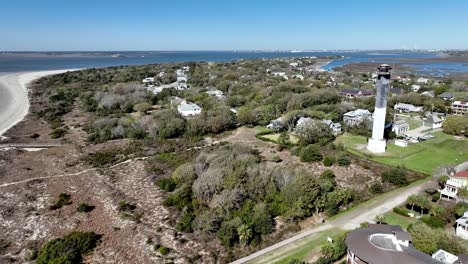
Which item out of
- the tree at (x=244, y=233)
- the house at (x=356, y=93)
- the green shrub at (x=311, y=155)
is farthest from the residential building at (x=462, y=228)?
the house at (x=356, y=93)

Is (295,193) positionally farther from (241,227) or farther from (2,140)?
(2,140)

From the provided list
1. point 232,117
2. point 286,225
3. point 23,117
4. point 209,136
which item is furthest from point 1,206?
point 23,117

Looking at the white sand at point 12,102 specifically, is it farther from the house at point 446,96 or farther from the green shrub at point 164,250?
the house at point 446,96

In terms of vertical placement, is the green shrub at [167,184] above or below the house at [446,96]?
below

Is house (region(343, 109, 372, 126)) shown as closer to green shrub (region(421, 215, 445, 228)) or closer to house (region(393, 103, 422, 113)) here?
house (region(393, 103, 422, 113))

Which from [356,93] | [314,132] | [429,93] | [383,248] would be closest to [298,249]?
[383,248]

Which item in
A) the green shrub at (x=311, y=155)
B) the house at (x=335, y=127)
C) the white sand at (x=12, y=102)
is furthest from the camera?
the white sand at (x=12, y=102)

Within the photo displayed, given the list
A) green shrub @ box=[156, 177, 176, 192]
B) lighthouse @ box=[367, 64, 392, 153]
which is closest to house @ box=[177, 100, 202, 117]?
green shrub @ box=[156, 177, 176, 192]
